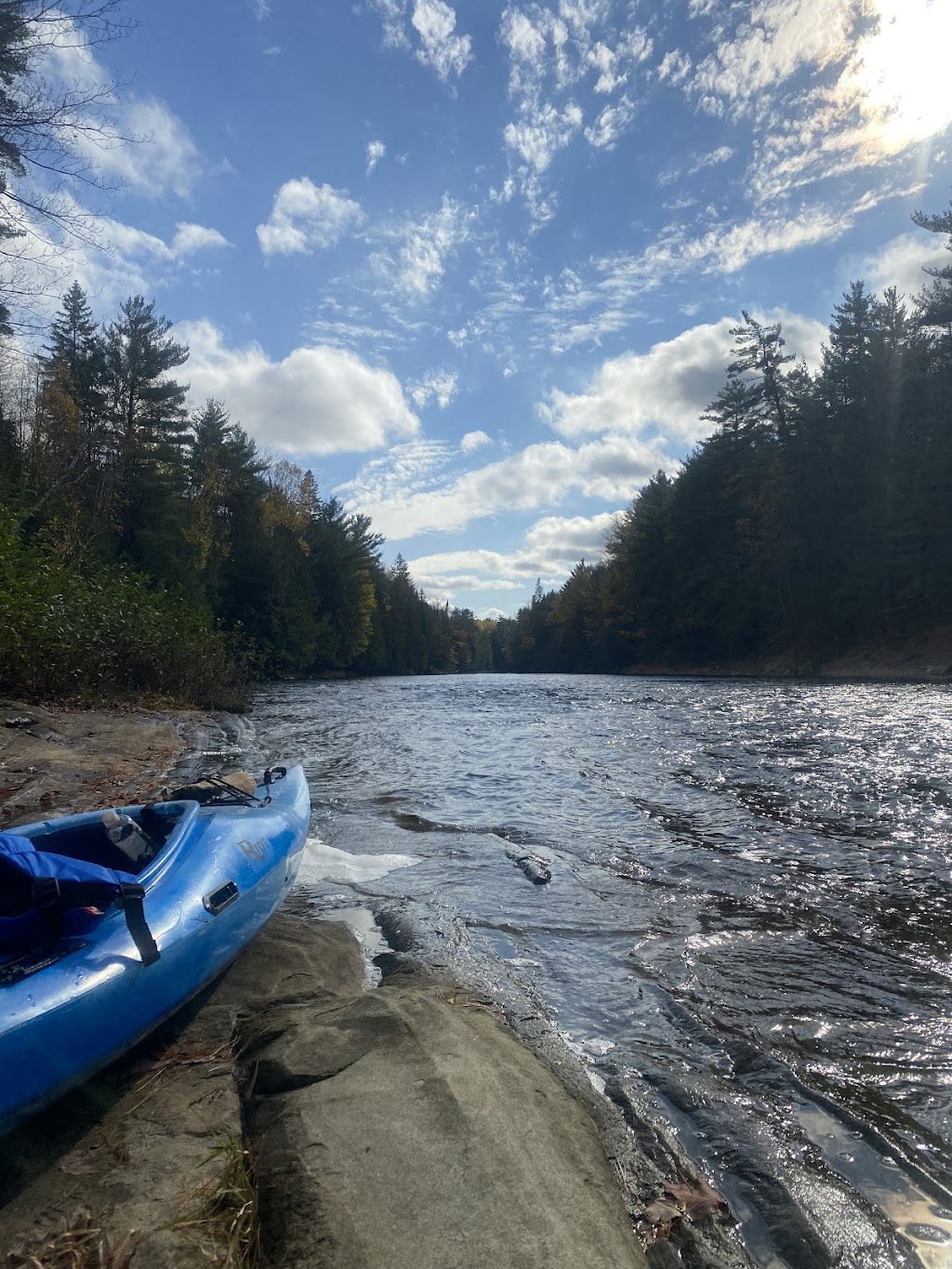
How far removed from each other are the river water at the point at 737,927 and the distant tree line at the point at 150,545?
4.46 meters

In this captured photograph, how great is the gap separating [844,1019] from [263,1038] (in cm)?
244

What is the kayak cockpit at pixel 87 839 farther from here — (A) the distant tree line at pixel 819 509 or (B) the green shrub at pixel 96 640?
(A) the distant tree line at pixel 819 509

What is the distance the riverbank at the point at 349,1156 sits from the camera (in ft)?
5.40

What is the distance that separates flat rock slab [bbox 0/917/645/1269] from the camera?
1.64 metres

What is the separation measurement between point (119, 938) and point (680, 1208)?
204cm

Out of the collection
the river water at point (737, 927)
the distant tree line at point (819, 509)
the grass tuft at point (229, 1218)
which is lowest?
the river water at point (737, 927)

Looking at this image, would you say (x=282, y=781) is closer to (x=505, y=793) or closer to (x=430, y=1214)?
(x=505, y=793)

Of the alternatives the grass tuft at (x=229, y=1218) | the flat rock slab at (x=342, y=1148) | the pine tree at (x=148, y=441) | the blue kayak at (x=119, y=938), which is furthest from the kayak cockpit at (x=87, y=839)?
the pine tree at (x=148, y=441)

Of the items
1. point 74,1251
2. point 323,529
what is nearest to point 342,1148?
point 74,1251

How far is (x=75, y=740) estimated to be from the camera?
896 cm

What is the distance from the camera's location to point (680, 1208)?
2008 millimetres

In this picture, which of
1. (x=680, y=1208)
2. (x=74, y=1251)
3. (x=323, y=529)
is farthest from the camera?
(x=323, y=529)

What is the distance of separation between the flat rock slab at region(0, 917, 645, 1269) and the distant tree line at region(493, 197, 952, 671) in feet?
93.7

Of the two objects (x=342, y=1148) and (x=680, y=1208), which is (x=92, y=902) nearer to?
(x=342, y=1148)
